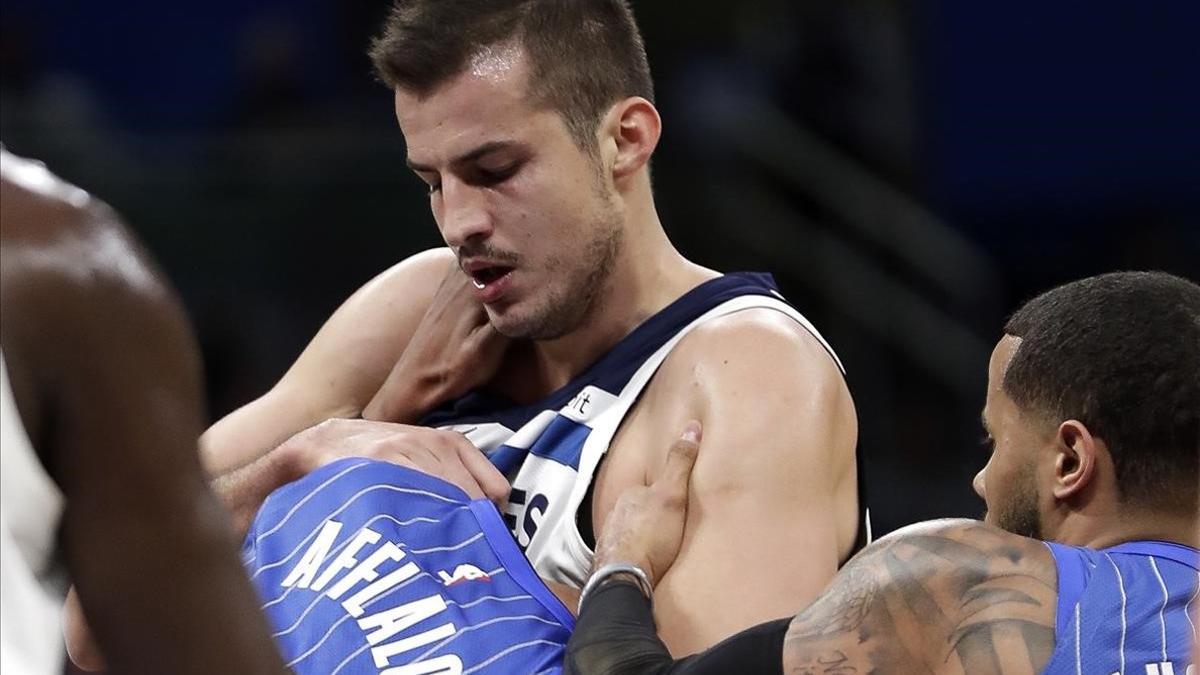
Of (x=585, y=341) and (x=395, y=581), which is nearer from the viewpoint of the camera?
(x=395, y=581)

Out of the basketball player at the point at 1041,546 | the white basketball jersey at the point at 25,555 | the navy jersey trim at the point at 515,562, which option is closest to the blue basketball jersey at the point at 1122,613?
the basketball player at the point at 1041,546

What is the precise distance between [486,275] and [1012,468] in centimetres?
87

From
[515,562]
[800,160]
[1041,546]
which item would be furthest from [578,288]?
[800,160]

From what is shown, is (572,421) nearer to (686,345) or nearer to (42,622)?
(686,345)

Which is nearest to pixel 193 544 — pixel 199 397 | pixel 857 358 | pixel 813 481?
pixel 199 397

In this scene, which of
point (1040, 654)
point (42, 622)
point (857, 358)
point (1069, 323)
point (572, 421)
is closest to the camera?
point (42, 622)

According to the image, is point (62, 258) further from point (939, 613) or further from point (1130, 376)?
point (1130, 376)

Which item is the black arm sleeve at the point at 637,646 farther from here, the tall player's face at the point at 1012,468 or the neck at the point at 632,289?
the neck at the point at 632,289

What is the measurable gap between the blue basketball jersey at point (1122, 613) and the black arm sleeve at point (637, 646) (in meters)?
0.34

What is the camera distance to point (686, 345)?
2.66 m

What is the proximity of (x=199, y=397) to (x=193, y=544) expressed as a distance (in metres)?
0.11

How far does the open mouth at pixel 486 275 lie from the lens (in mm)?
2695

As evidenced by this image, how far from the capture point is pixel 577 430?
2689 millimetres

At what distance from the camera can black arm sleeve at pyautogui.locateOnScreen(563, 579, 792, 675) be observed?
2.14 metres
